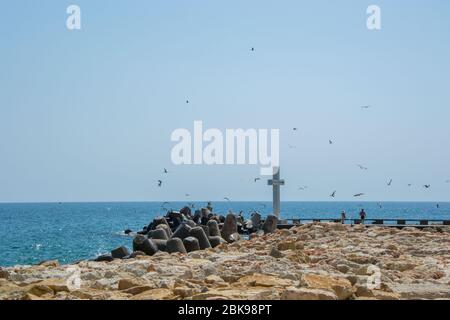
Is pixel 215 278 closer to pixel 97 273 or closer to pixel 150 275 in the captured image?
pixel 150 275

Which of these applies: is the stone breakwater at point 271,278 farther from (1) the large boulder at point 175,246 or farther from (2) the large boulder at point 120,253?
(2) the large boulder at point 120,253

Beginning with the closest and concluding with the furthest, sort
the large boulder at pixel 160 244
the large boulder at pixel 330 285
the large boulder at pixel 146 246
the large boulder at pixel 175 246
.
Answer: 1. the large boulder at pixel 330 285
2. the large boulder at pixel 175 246
3. the large boulder at pixel 146 246
4. the large boulder at pixel 160 244

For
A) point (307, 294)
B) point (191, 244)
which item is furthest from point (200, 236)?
point (307, 294)

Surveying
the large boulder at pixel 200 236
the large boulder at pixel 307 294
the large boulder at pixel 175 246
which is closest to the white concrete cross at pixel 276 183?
the large boulder at pixel 200 236

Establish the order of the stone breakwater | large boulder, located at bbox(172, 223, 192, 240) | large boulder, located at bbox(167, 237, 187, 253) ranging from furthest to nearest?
large boulder, located at bbox(172, 223, 192, 240) < large boulder, located at bbox(167, 237, 187, 253) < the stone breakwater

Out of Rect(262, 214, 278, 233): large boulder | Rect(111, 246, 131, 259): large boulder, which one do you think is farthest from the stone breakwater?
Rect(262, 214, 278, 233): large boulder

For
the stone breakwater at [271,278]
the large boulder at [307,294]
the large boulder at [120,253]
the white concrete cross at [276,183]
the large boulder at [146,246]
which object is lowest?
the large boulder at [120,253]

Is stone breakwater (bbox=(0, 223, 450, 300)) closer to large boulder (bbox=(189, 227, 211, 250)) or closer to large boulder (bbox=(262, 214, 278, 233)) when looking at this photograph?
large boulder (bbox=(189, 227, 211, 250))

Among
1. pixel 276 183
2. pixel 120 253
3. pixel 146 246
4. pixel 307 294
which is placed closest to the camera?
pixel 307 294

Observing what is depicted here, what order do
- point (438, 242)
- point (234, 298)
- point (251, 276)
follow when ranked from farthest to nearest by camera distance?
point (438, 242) → point (251, 276) → point (234, 298)

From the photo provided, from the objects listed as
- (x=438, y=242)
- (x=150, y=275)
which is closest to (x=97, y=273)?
(x=150, y=275)

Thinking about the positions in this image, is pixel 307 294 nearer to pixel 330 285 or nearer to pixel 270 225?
pixel 330 285
